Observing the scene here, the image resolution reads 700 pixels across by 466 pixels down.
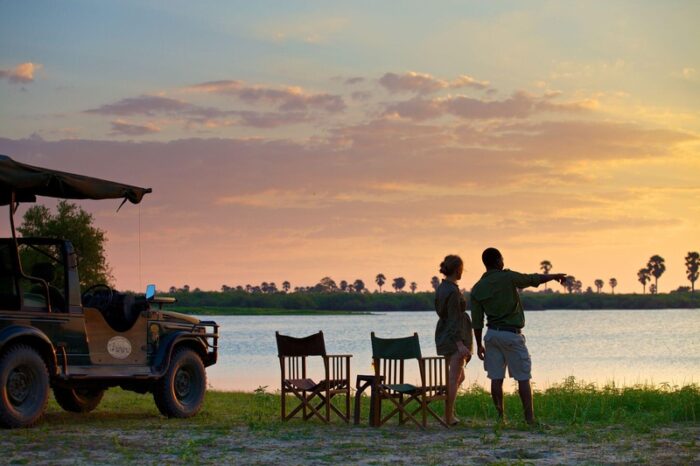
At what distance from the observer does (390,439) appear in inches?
433

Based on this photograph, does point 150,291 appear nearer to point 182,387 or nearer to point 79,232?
point 182,387

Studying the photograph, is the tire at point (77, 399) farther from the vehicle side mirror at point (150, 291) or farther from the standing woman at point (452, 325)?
the standing woman at point (452, 325)

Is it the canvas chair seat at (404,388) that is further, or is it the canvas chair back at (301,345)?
the canvas chair back at (301,345)

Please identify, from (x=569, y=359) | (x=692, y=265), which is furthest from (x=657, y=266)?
(x=569, y=359)

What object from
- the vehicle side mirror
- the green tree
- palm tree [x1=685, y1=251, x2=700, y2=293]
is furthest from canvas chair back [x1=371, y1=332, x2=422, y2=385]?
palm tree [x1=685, y1=251, x2=700, y2=293]

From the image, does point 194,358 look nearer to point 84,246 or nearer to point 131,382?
point 131,382

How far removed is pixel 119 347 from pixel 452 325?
4.07 meters

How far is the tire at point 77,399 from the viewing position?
14.2 metres

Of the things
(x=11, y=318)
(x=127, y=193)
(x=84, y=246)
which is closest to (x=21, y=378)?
(x=11, y=318)

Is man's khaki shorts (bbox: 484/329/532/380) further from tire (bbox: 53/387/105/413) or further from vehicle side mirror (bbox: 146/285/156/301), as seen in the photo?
tire (bbox: 53/387/105/413)

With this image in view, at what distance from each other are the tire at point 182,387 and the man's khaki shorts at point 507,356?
414 centimetres

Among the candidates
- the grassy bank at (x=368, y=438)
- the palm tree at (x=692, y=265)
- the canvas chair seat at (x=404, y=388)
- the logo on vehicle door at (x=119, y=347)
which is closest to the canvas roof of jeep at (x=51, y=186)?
the logo on vehicle door at (x=119, y=347)

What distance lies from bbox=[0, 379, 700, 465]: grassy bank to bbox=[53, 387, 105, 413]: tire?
0.61 feet

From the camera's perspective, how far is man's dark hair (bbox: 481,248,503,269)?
40.0 ft
